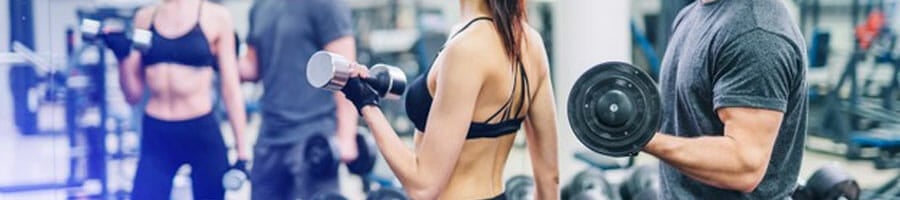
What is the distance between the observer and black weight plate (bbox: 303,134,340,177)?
337 cm

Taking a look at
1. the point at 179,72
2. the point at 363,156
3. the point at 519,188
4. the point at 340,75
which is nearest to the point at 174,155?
the point at 179,72

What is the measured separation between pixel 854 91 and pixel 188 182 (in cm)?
392

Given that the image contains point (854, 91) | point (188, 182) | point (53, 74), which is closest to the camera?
point (53, 74)

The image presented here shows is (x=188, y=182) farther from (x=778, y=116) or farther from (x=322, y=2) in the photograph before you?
(x=778, y=116)

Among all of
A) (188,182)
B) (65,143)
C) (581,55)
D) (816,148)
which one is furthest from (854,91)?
(65,143)

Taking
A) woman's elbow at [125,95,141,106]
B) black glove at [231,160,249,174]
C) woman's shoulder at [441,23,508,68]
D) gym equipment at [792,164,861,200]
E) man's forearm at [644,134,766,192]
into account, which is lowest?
black glove at [231,160,249,174]

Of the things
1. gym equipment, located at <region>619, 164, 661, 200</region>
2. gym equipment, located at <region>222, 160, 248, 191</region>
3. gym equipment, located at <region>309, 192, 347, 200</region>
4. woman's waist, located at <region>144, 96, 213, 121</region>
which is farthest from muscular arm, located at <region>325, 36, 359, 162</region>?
gym equipment, located at <region>619, 164, 661, 200</region>

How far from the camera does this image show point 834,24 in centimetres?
546

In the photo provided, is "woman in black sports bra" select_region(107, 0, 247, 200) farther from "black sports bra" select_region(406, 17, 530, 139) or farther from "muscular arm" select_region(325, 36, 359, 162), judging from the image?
"black sports bra" select_region(406, 17, 530, 139)

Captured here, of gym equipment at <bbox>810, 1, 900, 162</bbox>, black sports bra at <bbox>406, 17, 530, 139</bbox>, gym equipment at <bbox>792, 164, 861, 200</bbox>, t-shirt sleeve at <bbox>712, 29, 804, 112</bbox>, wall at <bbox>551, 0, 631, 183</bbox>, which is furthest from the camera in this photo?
gym equipment at <bbox>810, 1, 900, 162</bbox>

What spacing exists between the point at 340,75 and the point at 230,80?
1.37 m

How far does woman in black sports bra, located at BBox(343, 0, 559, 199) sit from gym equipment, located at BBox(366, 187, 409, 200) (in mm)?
1358

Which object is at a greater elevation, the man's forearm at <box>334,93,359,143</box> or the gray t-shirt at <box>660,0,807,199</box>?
the gray t-shirt at <box>660,0,807,199</box>

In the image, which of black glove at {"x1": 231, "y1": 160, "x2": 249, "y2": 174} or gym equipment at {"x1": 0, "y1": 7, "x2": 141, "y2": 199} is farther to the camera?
black glove at {"x1": 231, "y1": 160, "x2": 249, "y2": 174}
